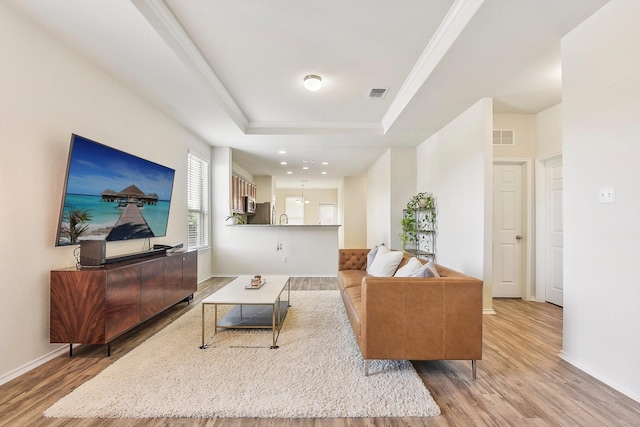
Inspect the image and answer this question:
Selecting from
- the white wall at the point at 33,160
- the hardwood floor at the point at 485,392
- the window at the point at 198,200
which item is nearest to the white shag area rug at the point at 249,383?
the hardwood floor at the point at 485,392

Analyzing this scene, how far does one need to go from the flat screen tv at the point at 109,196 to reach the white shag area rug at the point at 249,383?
3.94ft

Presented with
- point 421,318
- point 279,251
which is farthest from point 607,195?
point 279,251

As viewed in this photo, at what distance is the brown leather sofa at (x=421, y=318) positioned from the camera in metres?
2.07

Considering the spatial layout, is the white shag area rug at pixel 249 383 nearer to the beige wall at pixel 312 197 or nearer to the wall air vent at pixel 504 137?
the wall air vent at pixel 504 137

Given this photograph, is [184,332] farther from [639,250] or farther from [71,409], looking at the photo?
[639,250]

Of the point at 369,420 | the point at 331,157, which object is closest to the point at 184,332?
the point at 369,420

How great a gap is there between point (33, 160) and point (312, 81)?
2693 mm

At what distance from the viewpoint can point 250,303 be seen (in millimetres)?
2654

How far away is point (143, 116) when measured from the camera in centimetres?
359

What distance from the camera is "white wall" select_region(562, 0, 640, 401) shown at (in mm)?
1930

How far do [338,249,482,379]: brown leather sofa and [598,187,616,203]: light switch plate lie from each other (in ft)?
3.68

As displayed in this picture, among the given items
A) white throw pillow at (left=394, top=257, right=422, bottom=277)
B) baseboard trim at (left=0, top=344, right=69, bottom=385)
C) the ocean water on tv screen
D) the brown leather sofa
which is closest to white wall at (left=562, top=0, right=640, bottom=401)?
the brown leather sofa

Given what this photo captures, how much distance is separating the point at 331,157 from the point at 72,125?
16.1ft

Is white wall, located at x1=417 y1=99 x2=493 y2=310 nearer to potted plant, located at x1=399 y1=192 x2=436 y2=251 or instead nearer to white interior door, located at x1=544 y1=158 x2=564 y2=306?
potted plant, located at x1=399 y1=192 x2=436 y2=251
